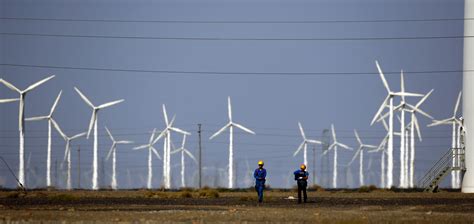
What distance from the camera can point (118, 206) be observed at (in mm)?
59906

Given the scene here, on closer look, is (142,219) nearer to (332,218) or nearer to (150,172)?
(332,218)

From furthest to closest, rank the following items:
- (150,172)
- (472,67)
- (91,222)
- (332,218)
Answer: (150,172) < (472,67) < (332,218) < (91,222)

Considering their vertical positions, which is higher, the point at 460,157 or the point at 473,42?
the point at 473,42

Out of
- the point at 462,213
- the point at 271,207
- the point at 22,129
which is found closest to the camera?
the point at 462,213

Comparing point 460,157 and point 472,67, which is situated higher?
point 472,67

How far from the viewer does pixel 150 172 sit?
5463 inches

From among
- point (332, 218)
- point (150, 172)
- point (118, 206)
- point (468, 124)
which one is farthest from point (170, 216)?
Result: point (150, 172)

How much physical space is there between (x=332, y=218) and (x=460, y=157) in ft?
155

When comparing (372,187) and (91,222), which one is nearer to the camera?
(91,222)

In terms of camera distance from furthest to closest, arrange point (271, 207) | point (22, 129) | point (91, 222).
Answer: point (22, 129), point (271, 207), point (91, 222)

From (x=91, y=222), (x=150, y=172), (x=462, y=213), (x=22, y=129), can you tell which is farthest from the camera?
(x=150, y=172)

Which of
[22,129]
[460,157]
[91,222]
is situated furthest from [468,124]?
[91,222]

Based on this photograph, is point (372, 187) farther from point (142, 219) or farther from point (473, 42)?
point (142, 219)

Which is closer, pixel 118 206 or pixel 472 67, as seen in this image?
pixel 118 206
